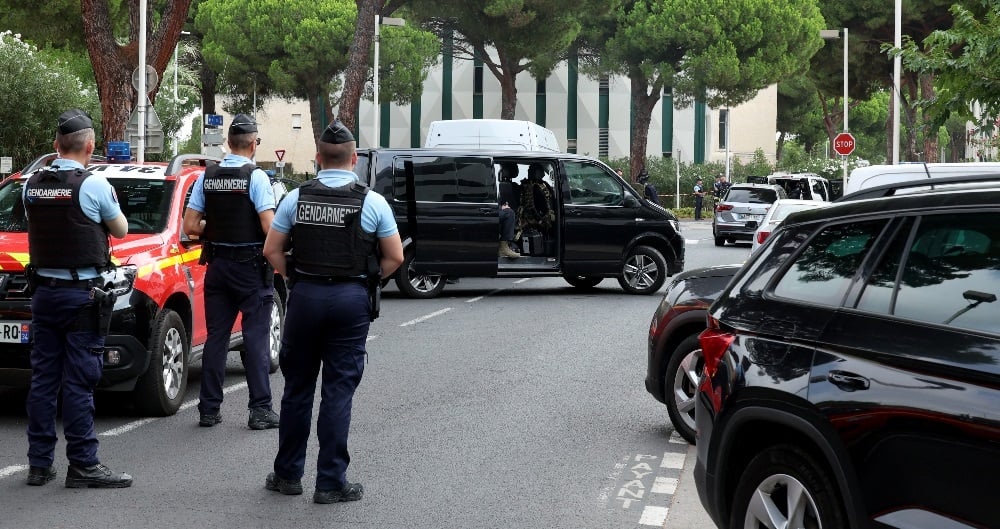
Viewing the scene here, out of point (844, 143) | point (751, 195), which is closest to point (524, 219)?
point (751, 195)

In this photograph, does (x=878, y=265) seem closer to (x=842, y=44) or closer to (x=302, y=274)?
(x=302, y=274)

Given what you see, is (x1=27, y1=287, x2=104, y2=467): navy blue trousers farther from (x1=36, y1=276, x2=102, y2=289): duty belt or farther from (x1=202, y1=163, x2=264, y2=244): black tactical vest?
(x1=202, y1=163, x2=264, y2=244): black tactical vest

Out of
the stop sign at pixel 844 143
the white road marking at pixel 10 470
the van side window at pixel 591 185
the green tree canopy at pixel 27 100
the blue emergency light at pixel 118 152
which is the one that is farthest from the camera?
the stop sign at pixel 844 143

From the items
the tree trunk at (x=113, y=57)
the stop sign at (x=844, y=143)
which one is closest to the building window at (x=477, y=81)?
the stop sign at (x=844, y=143)

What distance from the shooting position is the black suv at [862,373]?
3.87m

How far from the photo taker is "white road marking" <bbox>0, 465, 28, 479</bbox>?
7.25m

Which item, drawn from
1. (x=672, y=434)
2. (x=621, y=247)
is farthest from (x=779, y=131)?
(x=672, y=434)

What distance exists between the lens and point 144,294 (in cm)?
876

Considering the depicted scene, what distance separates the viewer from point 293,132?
76.6 metres

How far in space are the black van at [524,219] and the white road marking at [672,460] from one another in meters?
9.57

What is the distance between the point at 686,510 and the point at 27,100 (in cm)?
3002

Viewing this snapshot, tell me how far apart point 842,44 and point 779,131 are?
1423 inches

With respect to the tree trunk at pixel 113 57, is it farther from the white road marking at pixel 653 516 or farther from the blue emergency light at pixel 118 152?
the white road marking at pixel 653 516

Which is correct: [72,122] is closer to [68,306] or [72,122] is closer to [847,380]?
[68,306]
